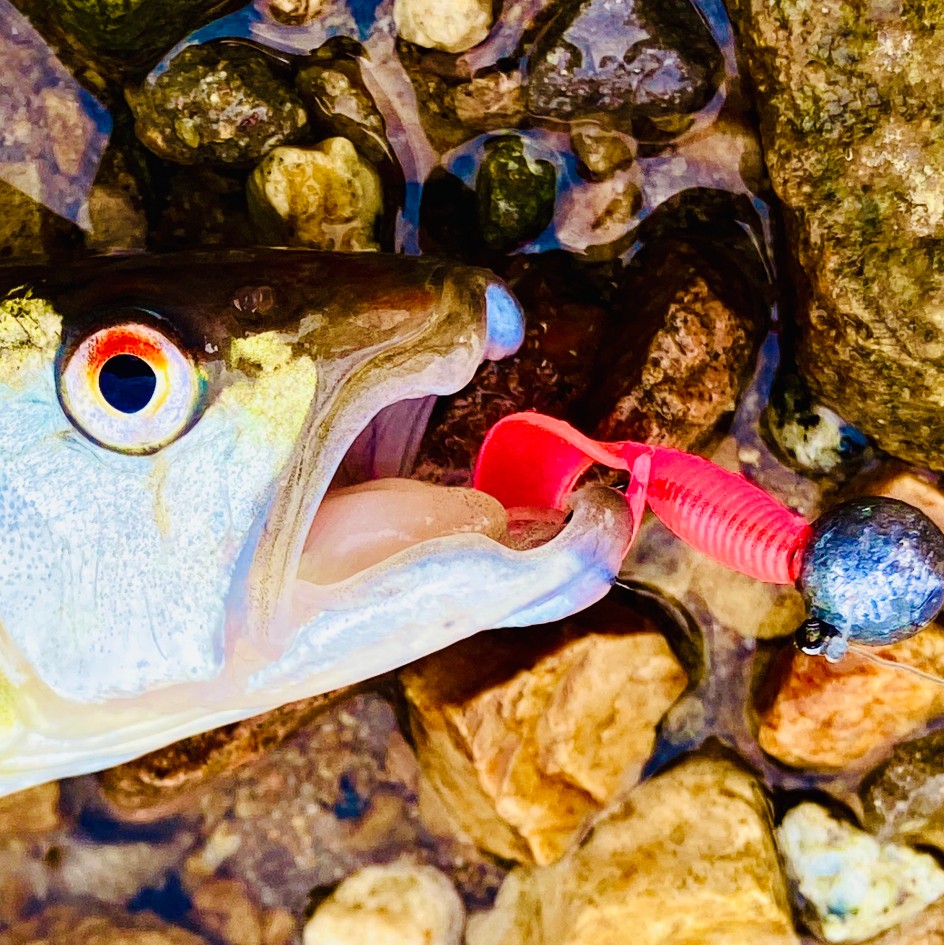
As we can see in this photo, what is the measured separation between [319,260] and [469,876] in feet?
5.34

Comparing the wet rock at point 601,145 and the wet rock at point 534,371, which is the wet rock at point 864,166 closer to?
the wet rock at point 601,145

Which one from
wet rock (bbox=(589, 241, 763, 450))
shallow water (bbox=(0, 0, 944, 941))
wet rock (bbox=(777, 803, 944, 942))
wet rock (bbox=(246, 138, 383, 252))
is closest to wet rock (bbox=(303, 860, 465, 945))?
shallow water (bbox=(0, 0, 944, 941))

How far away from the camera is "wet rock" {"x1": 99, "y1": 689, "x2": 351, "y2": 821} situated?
2.25 m

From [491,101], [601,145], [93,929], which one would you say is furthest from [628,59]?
[93,929]

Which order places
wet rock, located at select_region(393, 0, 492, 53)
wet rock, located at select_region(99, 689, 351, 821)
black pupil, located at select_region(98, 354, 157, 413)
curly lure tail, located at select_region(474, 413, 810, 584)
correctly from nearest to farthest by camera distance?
black pupil, located at select_region(98, 354, 157, 413) < curly lure tail, located at select_region(474, 413, 810, 584) < wet rock, located at select_region(393, 0, 492, 53) < wet rock, located at select_region(99, 689, 351, 821)

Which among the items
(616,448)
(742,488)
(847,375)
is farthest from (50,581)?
(847,375)

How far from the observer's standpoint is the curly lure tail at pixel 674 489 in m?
1.53

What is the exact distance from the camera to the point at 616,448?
1.69 m

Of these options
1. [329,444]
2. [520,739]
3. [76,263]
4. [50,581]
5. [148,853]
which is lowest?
[148,853]

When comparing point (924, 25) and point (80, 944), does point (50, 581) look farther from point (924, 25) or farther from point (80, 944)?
point (924, 25)

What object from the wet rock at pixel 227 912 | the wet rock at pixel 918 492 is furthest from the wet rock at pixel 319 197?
the wet rock at pixel 227 912

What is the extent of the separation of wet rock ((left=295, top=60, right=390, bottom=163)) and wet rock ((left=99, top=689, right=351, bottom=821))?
1.37 meters

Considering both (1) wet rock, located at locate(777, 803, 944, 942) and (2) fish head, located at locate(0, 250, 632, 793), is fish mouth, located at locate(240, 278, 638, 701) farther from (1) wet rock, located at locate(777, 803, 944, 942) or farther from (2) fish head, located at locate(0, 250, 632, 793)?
(1) wet rock, located at locate(777, 803, 944, 942)

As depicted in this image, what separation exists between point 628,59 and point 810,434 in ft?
3.09
